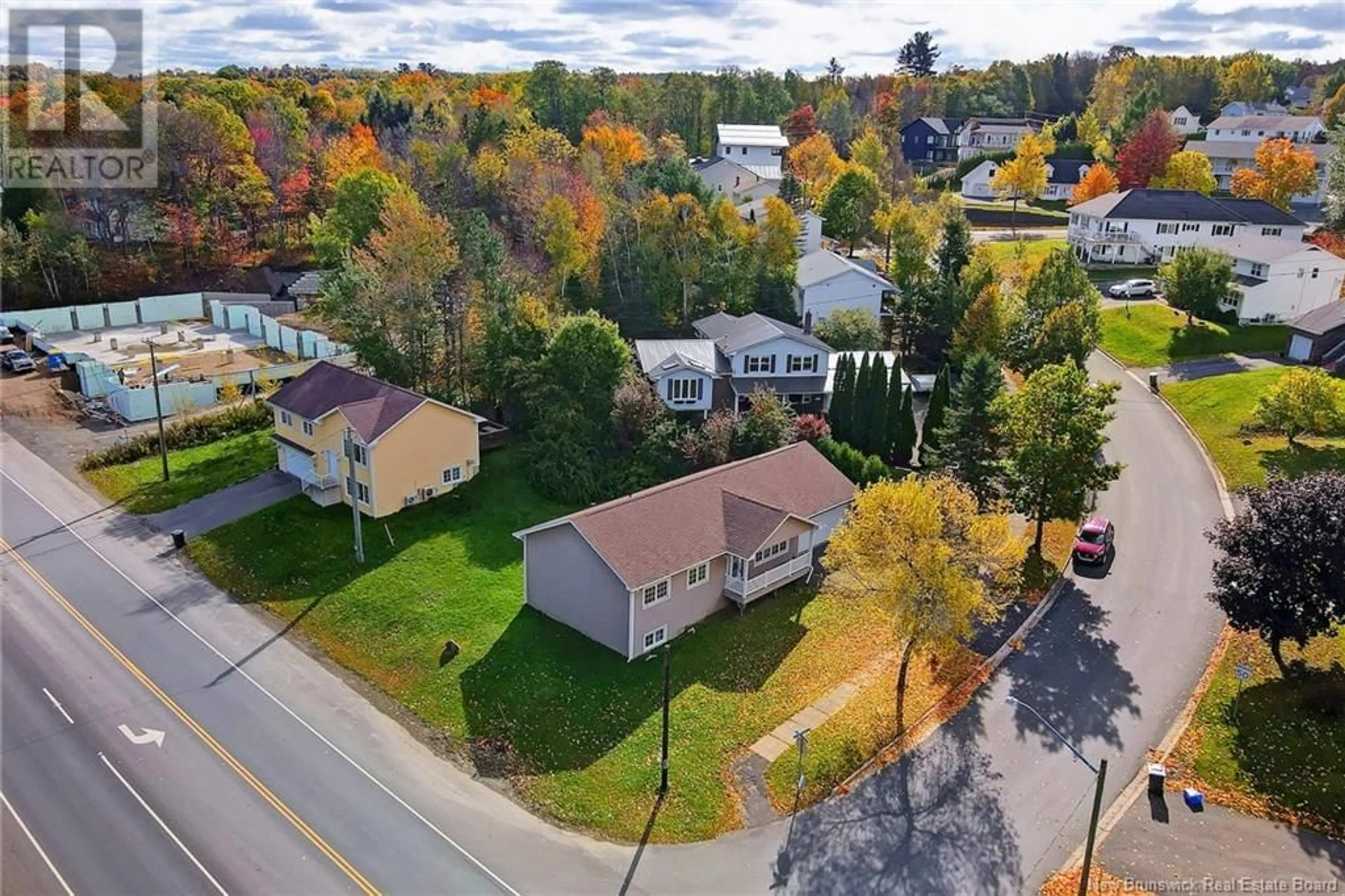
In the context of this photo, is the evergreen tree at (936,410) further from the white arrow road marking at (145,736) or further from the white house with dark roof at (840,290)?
the white arrow road marking at (145,736)

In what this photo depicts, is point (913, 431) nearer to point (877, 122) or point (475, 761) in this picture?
point (475, 761)

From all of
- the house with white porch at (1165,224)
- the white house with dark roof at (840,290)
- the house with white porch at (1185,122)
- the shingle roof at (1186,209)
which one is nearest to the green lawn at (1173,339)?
the white house with dark roof at (840,290)

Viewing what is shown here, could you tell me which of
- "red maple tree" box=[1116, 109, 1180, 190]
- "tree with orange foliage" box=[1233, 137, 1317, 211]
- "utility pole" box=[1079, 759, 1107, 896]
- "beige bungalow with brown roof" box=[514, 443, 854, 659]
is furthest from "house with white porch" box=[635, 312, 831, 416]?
"red maple tree" box=[1116, 109, 1180, 190]

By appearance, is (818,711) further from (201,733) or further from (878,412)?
(878,412)

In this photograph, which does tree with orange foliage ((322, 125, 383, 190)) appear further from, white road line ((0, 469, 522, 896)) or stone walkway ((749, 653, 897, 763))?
stone walkway ((749, 653, 897, 763))

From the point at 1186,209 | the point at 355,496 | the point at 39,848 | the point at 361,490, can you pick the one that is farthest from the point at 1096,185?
the point at 39,848
